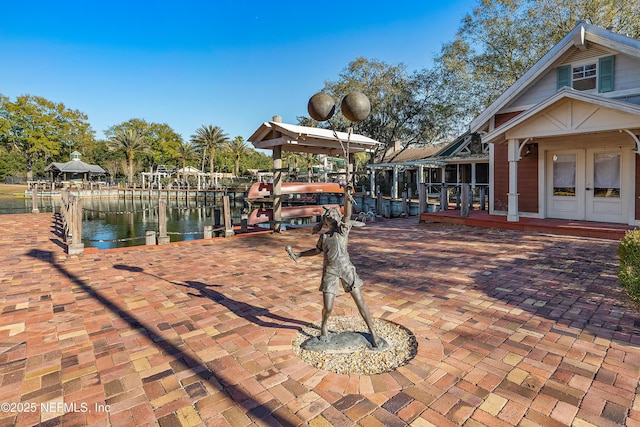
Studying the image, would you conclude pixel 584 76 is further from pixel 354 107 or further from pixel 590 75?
pixel 354 107

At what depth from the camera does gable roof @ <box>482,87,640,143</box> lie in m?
7.73

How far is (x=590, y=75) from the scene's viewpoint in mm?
9758

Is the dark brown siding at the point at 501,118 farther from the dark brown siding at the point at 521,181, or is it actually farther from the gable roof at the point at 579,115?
the gable roof at the point at 579,115

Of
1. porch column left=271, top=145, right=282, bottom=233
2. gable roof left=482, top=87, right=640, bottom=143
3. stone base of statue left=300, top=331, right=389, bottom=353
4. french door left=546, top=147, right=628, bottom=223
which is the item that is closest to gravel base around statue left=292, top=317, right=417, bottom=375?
stone base of statue left=300, top=331, right=389, bottom=353

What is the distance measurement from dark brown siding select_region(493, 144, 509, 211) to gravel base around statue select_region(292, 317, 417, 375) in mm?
9731

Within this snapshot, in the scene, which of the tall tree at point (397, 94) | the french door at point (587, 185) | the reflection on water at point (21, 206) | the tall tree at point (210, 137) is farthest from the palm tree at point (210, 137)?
the french door at point (587, 185)

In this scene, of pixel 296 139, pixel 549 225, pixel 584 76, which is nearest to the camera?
pixel 549 225

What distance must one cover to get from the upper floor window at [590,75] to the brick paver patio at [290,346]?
237 inches

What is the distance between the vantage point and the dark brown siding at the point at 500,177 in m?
11.5

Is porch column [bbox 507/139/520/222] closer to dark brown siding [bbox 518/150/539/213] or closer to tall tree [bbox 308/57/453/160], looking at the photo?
dark brown siding [bbox 518/150/539/213]

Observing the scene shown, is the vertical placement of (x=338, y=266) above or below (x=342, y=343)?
Result: above

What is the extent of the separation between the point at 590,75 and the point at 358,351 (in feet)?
36.1

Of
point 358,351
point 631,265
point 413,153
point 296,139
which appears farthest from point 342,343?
point 413,153

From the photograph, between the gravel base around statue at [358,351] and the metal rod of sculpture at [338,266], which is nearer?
Answer: the gravel base around statue at [358,351]
